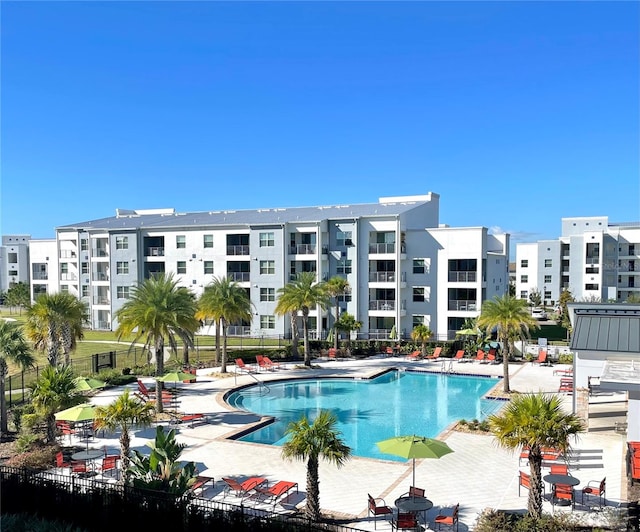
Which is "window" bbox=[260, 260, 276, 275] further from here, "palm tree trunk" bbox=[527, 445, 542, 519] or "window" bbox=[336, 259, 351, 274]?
"palm tree trunk" bbox=[527, 445, 542, 519]

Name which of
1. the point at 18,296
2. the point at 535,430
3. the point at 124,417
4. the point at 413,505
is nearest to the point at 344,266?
the point at 124,417

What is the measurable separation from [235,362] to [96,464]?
62.2 feet

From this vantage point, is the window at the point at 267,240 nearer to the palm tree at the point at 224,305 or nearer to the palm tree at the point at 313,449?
the palm tree at the point at 224,305

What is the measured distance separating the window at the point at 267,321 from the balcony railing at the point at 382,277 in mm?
9409

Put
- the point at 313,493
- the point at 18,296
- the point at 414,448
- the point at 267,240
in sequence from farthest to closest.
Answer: the point at 18,296 < the point at 267,240 < the point at 414,448 < the point at 313,493

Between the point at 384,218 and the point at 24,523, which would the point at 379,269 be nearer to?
the point at 384,218

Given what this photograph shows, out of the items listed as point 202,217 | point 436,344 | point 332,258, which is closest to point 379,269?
point 332,258

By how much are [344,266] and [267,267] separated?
278 inches

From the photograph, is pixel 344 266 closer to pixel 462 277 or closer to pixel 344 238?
pixel 344 238

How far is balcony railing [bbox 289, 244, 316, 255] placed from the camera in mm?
47031

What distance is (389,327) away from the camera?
46125 mm

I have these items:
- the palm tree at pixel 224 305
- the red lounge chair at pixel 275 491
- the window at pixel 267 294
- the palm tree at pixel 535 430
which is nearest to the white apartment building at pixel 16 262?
the window at pixel 267 294

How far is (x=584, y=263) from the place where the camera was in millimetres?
76438

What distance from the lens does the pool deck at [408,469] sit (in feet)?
45.6
